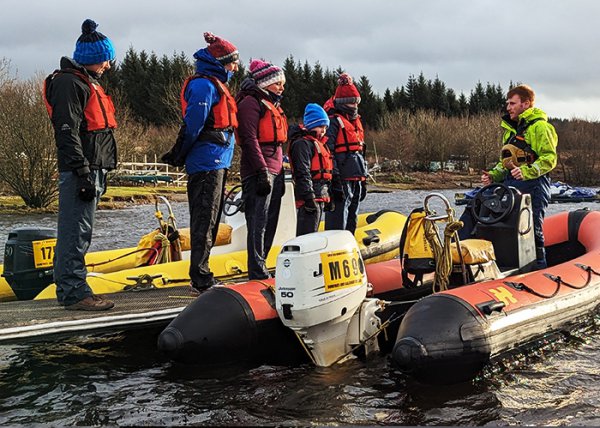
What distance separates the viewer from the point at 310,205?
6.82 metres

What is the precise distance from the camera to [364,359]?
5.47 metres

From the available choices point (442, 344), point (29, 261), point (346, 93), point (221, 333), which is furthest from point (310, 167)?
point (29, 261)

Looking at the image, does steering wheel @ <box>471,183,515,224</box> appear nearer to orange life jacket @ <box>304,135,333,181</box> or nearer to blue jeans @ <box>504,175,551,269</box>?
blue jeans @ <box>504,175,551,269</box>

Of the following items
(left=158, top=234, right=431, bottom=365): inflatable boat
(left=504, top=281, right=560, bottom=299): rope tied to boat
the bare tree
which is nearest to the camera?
(left=158, top=234, right=431, bottom=365): inflatable boat

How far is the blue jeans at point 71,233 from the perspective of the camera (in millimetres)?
5184

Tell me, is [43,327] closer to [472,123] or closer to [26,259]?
[26,259]

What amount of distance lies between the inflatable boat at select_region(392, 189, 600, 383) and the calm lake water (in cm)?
21

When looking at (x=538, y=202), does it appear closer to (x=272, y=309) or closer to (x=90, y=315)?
(x=272, y=309)

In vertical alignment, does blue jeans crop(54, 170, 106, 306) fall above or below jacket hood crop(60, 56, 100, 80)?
A: below

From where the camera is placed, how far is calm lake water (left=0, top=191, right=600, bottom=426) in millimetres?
4340

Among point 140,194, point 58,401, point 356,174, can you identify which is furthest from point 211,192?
point 140,194

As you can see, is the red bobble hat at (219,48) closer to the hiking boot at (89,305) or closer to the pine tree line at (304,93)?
the hiking boot at (89,305)

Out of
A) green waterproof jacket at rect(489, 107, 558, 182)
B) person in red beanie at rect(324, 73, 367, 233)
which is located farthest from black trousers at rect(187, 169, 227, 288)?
green waterproof jacket at rect(489, 107, 558, 182)

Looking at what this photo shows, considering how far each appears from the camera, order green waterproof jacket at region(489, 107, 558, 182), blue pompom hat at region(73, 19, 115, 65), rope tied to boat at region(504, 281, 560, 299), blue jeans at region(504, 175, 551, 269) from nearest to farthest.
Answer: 1. blue pompom hat at region(73, 19, 115, 65)
2. rope tied to boat at region(504, 281, 560, 299)
3. green waterproof jacket at region(489, 107, 558, 182)
4. blue jeans at region(504, 175, 551, 269)
